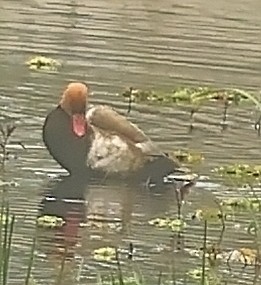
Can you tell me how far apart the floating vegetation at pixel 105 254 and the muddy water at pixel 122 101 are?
3 centimetres

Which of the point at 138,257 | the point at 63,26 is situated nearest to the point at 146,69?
the point at 63,26

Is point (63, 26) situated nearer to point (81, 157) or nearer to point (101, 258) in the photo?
point (81, 157)

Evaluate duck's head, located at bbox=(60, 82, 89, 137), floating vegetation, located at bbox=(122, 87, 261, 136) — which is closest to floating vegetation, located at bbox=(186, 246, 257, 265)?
duck's head, located at bbox=(60, 82, 89, 137)

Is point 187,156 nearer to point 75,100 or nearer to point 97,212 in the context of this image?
point 75,100

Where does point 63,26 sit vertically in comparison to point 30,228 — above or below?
above

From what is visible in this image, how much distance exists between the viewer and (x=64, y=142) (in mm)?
7332

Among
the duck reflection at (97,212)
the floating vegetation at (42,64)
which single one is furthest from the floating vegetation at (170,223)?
the floating vegetation at (42,64)

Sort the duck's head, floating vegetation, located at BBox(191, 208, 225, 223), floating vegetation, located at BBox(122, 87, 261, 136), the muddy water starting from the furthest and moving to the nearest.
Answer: floating vegetation, located at BBox(122, 87, 261, 136)
the duck's head
floating vegetation, located at BBox(191, 208, 225, 223)
the muddy water

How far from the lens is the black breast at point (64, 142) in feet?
23.7

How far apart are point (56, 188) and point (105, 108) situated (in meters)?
0.85

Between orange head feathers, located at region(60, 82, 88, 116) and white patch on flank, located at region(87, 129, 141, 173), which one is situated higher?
orange head feathers, located at region(60, 82, 88, 116)

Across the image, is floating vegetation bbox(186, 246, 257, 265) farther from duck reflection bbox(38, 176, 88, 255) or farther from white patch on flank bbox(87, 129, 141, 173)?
white patch on flank bbox(87, 129, 141, 173)

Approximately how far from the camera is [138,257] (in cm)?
554

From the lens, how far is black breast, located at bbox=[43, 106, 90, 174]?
721 cm
